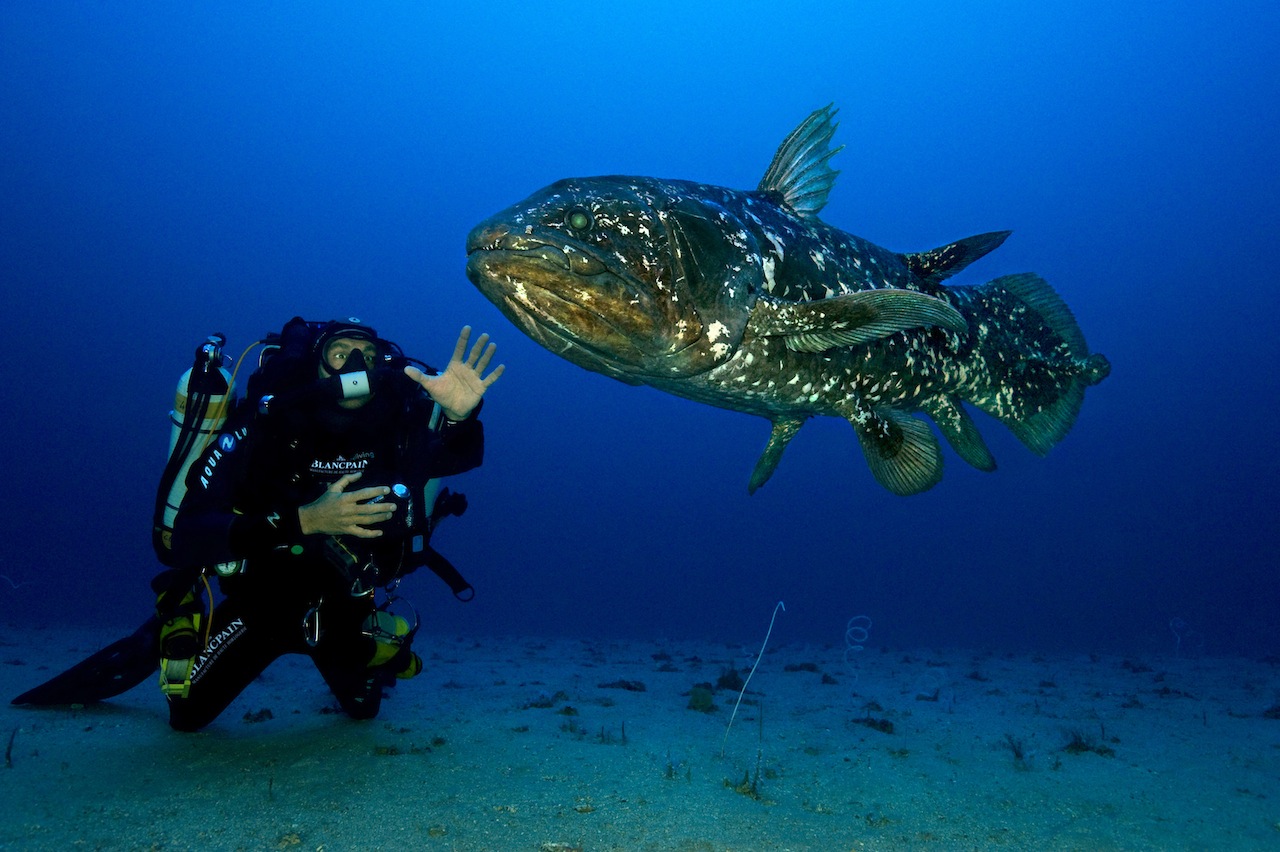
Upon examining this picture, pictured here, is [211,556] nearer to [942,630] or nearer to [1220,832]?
[1220,832]

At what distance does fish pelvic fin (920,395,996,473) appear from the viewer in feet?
17.4

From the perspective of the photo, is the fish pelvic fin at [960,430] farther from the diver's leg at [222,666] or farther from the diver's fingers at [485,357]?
the diver's leg at [222,666]

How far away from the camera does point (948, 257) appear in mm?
5293

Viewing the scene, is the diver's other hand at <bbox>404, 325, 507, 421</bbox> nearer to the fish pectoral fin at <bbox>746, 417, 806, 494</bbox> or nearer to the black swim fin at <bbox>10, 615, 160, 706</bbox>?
the fish pectoral fin at <bbox>746, 417, 806, 494</bbox>

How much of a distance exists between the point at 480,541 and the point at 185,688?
10161 centimetres

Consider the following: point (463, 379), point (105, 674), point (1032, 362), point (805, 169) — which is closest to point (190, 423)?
point (463, 379)

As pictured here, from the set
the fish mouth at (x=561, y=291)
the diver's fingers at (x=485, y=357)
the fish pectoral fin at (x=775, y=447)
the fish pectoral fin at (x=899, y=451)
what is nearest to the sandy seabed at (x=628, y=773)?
the fish pectoral fin at (x=899, y=451)

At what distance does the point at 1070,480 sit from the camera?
87.4 m

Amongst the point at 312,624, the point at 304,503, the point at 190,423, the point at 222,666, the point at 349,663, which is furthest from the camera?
the point at 349,663

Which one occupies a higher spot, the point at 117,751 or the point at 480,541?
the point at 117,751

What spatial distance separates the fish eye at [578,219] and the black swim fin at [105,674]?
462cm

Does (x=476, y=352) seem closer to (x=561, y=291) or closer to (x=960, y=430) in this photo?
(x=561, y=291)

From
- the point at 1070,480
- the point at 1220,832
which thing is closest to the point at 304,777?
the point at 1220,832

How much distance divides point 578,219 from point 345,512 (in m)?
2.23
